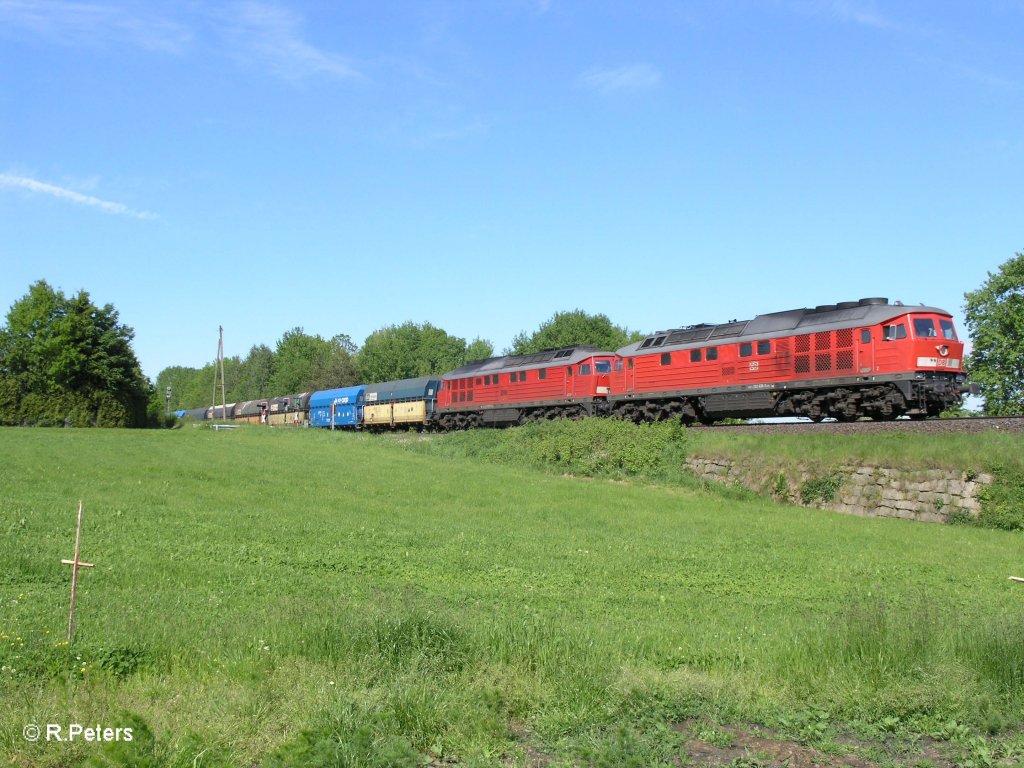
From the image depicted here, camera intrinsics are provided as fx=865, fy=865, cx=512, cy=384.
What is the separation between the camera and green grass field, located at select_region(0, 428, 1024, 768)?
23.2ft

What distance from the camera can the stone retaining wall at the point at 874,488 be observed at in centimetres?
2534

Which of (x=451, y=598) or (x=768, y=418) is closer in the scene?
(x=451, y=598)

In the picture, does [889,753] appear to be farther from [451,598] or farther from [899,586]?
[899,586]

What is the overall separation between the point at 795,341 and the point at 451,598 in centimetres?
2232

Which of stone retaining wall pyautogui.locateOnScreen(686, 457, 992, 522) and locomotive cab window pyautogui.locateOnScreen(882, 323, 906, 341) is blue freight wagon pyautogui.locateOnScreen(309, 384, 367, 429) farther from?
locomotive cab window pyautogui.locateOnScreen(882, 323, 906, 341)

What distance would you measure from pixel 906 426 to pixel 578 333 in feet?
241

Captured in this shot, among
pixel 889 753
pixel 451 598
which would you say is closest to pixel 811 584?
pixel 451 598

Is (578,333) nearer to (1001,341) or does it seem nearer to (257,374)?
(1001,341)

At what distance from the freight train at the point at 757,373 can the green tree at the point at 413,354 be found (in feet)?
276

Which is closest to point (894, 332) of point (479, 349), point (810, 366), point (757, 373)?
point (810, 366)

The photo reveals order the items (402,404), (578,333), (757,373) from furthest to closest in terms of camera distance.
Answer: (578,333)
(402,404)
(757,373)

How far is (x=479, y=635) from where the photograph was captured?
378 inches

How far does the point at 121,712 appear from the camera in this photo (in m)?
6.84

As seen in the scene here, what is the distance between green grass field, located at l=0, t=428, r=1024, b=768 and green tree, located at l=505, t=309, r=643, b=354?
77566mm
